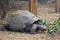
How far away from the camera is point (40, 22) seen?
5.95m

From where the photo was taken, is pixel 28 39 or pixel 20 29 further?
pixel 20 29

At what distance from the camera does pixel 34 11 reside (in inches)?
264

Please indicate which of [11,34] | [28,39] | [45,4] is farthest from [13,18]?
[45,4]

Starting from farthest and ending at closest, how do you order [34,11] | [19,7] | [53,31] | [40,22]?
[19,7]
[34,11]
[40,22]
[53,31]

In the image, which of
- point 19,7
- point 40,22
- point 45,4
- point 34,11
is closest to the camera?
point 40,22

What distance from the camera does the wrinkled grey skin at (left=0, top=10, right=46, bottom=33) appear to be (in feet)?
17.7

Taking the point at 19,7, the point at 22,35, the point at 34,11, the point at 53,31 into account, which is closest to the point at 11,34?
the point at 22,35

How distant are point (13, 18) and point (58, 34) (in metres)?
1.50

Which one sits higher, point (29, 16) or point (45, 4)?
point (29, 16)

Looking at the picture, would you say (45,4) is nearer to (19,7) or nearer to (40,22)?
(19,7)

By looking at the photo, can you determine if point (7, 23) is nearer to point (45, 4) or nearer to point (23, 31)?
point (23, 31)

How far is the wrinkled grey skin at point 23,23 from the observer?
540cm

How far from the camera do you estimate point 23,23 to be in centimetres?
541

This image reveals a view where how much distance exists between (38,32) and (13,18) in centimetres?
81
